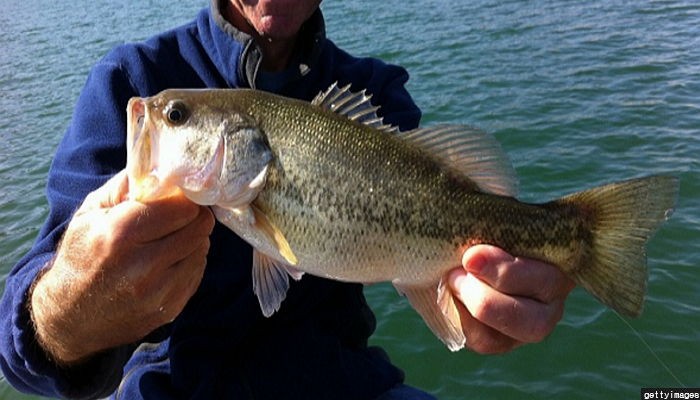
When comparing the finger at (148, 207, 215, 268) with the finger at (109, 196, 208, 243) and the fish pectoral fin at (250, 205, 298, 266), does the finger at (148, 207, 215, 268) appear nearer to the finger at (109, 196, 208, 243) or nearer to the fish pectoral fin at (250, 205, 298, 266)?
the finger at (109, 196, 208, 243)

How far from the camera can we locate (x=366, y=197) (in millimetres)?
2225

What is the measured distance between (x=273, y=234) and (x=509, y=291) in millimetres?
957

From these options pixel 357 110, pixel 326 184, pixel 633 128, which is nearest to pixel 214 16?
pixel 357 110

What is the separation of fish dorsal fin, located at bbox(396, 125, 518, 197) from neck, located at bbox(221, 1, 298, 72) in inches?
47.8

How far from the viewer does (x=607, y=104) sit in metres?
10.0

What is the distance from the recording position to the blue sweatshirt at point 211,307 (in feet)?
8.64

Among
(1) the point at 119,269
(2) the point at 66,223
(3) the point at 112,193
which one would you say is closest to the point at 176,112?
(3) the point at 112,193

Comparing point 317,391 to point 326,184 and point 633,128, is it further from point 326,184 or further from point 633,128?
point 633,128

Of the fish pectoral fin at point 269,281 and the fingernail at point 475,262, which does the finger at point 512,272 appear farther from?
the fish pectoral fin at point 269,281

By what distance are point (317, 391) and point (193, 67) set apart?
1.81m

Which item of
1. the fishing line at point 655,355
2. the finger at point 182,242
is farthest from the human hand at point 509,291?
the fishing line at point 655,355

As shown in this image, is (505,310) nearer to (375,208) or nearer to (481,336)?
(481,336)

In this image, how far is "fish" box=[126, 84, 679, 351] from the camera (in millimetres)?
2193

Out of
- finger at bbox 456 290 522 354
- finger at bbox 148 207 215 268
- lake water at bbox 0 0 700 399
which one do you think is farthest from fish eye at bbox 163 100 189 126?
lake water at bbox 0 0 700 399
